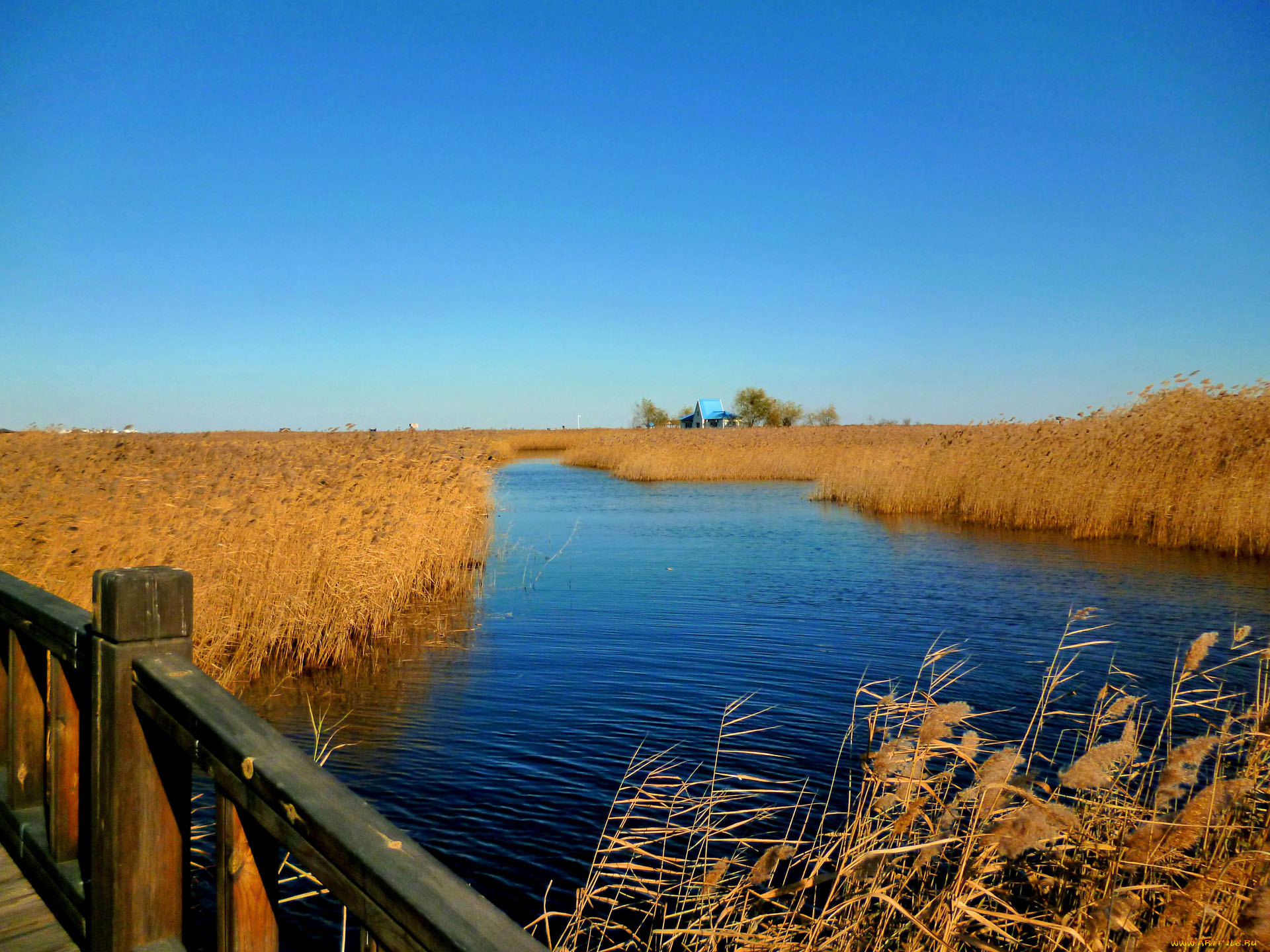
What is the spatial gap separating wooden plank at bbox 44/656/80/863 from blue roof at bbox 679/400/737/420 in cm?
8568

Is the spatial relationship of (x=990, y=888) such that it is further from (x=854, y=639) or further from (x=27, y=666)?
(x=854, y=639)

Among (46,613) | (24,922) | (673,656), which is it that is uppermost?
(46,613)

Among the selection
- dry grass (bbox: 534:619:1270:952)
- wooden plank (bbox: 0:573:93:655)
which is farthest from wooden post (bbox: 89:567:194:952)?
dry grass (bbox: 534:619:1270:952)

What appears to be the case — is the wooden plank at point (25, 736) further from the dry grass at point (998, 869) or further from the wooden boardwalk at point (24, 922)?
the dry grass at point (998, 869)

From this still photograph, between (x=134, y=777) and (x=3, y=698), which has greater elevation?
(x=134, y=777)

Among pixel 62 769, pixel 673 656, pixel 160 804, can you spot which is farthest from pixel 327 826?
pixel 673 656

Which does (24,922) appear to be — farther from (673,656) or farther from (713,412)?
(713,412)

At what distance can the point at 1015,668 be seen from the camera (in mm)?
8000

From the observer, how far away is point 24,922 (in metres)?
2.43

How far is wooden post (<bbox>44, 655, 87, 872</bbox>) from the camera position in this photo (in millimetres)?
2432

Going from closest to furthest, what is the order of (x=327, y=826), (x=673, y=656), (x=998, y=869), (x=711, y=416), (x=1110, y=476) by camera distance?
1. (x=327, y=826)
2. (x=998, y=869)
3. (x=673, y=656)
4. (x=1110, y=476)
5. (x=711, y=416)

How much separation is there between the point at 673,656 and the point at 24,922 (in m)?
6.42

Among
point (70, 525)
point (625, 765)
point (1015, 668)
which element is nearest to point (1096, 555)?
point (1015, 668)

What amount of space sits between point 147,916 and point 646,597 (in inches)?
374
